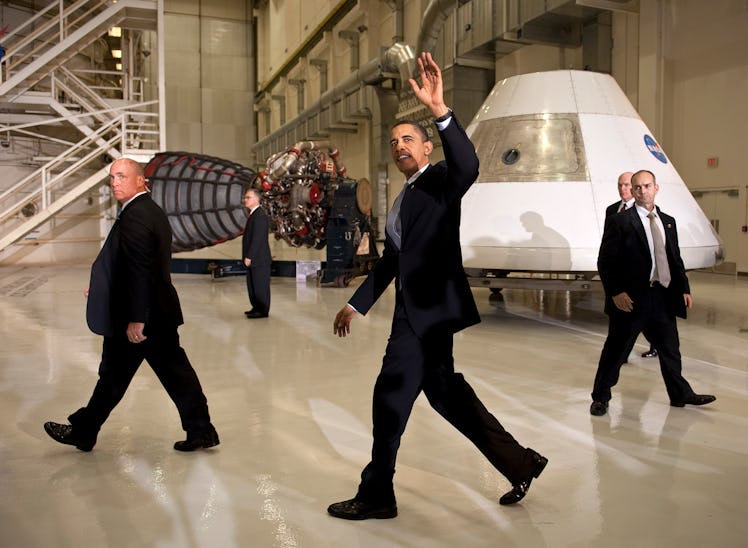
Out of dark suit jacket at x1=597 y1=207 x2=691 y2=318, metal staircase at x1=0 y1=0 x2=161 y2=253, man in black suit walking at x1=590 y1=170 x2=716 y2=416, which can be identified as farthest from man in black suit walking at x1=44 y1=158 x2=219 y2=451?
metal staircase at x1=0 y1=0 x2=161 y2=253

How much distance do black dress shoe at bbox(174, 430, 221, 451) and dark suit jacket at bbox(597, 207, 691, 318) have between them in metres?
2.41

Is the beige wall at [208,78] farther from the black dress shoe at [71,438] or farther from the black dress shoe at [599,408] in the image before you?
the black dress shoe at [599,408]

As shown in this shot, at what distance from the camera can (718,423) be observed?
3777 mm

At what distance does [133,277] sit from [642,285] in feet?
9.24

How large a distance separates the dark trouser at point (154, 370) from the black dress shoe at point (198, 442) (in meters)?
0.03

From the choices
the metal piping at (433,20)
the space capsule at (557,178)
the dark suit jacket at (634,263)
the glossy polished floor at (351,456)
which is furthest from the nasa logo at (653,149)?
the metal piping at (433,20)

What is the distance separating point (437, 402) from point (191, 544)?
1051 mm

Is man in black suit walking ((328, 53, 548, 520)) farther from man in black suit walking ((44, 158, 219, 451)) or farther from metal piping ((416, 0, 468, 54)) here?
metal piping ((416, 0, 468, 54))

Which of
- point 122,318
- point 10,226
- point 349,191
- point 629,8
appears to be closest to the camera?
point 122,318

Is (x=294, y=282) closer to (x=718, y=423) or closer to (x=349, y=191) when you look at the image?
(x=349, y=191)

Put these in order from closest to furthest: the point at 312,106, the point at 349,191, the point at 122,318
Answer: the point at 122,318
the point at 349,191
the point at 312,106

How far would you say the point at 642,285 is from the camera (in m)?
3.91

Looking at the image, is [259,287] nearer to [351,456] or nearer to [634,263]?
[351,456]

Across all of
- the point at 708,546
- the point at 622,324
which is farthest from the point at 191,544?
the point at 622,324
